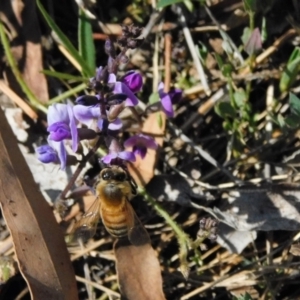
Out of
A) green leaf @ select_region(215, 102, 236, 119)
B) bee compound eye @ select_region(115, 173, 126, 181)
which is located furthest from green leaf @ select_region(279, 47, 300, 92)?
bee compound eye @ select_region(115, 173, 126, 181)

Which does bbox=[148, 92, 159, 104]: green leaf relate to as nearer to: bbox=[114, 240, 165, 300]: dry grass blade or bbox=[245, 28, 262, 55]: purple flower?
bbox=[245, 28, 262, 55]: purple flower

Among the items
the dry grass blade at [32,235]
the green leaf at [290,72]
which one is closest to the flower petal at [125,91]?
the dry grass blade at [32,235]

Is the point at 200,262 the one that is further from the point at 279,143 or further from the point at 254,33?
the point at 254,33

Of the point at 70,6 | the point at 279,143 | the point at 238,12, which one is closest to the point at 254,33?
the point at 238,12

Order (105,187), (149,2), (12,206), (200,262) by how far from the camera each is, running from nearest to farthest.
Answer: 1. (105,187)
2. (12,206)
3. (200,262)
4. (149,2)

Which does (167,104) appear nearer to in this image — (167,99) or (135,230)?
(167,99)
